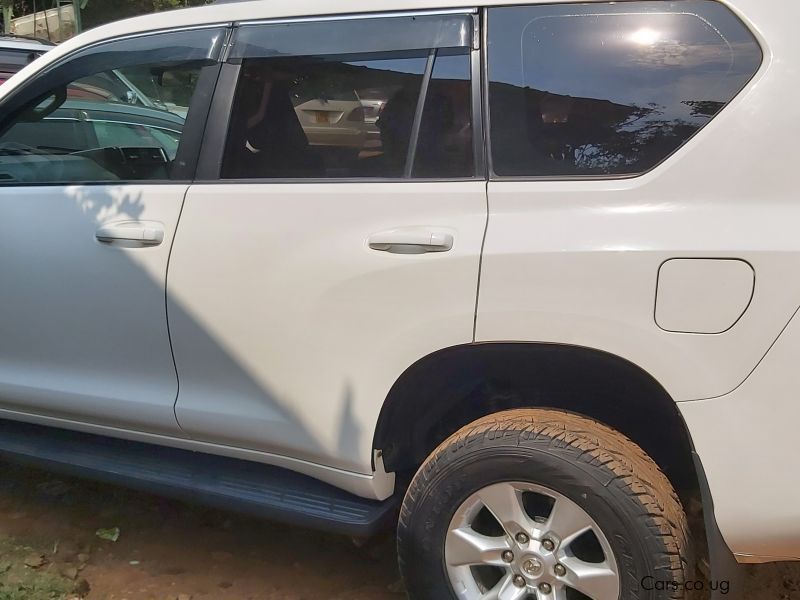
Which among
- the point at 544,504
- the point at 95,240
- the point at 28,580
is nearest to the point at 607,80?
the point at 544,504

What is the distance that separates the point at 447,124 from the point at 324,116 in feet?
1.50

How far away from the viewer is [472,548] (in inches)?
85.2

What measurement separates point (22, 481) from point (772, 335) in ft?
10.7

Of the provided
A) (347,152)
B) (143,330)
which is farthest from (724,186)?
(143,330)

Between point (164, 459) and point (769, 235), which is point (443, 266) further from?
point (164, 459)

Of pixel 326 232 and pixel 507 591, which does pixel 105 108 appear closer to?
pixel 326 232

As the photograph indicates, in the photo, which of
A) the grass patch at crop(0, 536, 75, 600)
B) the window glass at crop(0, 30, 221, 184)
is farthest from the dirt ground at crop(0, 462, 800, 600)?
the window glass at crop(0, 30, 221, 184)

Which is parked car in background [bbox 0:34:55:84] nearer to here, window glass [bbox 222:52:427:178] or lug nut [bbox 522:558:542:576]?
window glass [bbox 222:52:427:178]

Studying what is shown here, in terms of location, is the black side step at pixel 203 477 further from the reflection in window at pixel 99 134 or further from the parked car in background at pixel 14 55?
the parked car in background at pixel 14 55

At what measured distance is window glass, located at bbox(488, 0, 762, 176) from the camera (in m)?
1.93

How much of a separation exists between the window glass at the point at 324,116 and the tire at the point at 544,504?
2.80 feet

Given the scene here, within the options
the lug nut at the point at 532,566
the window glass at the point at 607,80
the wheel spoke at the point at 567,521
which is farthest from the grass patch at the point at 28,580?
the window glass at the point at 607,80

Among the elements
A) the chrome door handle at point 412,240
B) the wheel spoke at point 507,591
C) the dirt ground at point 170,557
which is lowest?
the dirt ground at point 170,557

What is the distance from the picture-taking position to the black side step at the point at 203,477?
2369mm
